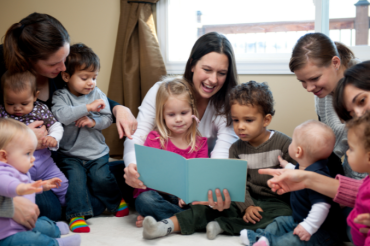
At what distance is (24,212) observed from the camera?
1.32m

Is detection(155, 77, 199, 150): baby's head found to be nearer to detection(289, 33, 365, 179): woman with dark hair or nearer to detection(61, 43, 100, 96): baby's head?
detection(61, 43, 100, 96): baby's head

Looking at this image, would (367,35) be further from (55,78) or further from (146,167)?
(55,78)

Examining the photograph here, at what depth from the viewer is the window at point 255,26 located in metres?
2.63

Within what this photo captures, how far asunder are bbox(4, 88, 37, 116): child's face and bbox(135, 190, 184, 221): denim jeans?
733 mm

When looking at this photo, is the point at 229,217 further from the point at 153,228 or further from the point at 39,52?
the point at 39,52

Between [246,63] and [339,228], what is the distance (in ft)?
5.26

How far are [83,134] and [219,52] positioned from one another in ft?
3.02

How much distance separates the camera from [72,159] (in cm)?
189

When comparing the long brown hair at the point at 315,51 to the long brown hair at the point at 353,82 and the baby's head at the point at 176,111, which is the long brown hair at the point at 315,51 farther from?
the baby's head at the point at 176,111

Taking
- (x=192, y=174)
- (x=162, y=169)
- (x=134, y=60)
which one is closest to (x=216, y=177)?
(x=192, y=174)

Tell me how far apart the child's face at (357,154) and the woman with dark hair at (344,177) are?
0.14 metres

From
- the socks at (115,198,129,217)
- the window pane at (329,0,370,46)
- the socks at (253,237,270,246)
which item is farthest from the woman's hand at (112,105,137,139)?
the window pane at (329,0,370,46)

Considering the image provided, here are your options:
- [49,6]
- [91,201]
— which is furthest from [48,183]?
[49,6]

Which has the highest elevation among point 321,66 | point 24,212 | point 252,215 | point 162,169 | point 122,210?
point 321,66
